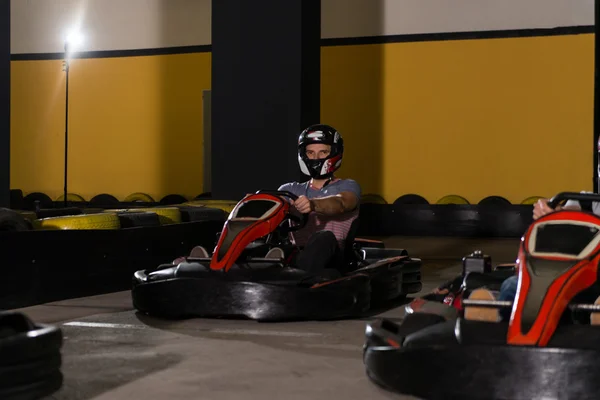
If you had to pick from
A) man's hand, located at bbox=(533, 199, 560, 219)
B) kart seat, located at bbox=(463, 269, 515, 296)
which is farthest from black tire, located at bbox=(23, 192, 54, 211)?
man's hand, located at bbox=(533, 199, 560, 219)

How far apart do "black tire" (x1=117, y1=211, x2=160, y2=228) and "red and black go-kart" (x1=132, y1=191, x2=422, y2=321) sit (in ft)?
4.01

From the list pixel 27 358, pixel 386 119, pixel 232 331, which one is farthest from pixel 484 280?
pixel 386 119

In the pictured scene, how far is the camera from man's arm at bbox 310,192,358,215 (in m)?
5.23

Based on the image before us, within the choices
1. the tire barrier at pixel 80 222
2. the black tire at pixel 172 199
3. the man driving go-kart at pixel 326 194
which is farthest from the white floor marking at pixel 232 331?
the black tire at pixel 172 199

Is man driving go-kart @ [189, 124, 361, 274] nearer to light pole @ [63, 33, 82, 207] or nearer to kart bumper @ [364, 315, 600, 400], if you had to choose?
kart bumper @ [364, 315, 600, 400]

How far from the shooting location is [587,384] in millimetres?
2869

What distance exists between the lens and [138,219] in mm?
6477

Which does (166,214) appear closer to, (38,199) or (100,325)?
(100,325)

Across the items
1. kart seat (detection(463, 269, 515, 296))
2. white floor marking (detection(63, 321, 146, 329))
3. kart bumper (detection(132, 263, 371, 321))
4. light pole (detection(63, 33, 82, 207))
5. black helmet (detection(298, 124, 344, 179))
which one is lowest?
white floor marking (detection(63, 321, 146, 329))

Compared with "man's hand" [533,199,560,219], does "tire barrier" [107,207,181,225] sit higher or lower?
lower

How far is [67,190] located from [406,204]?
15.1ft

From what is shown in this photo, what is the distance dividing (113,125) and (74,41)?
126cm

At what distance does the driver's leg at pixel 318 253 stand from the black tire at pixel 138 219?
1.60m

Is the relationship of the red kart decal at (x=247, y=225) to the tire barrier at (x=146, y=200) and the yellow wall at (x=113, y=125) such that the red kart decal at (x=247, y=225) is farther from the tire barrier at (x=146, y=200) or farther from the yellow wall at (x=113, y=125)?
the yellow wall at (x=113, y=125)
